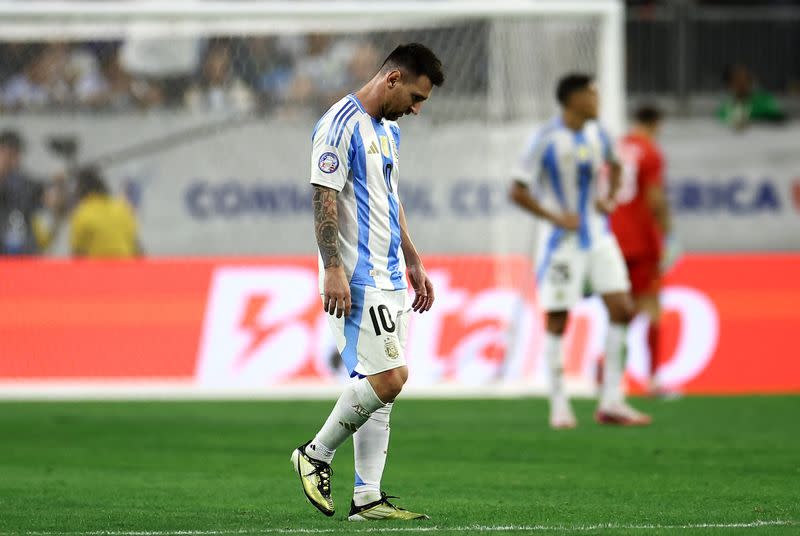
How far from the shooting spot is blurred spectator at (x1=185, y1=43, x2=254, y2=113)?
50.2ft

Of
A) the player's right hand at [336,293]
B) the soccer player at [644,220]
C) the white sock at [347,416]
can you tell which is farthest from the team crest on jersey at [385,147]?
the soccer player at [644,220]

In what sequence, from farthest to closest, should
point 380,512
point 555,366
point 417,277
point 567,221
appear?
point 555,366, point 567,221, point 417,277, point 380,512

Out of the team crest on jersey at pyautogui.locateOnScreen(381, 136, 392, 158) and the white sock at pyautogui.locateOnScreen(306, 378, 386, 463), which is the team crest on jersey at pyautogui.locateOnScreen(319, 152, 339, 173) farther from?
the white sock at pyautogui.locateOnScreen(306, 378, 386, 463)

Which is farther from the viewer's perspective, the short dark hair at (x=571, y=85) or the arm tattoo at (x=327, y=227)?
the short dark hair at (x=571, y=85)

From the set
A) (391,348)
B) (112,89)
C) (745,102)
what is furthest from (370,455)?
(745,102)

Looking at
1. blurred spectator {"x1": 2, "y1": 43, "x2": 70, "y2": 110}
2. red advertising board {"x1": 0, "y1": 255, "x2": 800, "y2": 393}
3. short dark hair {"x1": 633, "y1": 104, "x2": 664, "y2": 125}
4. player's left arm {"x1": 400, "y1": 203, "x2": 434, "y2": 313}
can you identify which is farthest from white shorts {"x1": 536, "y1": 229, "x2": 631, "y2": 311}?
blurred spectator {"x1": 2, "y1": 43, "x2": 70, "y2": 110}

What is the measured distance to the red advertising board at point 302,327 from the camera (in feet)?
46.8

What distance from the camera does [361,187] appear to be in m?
6.86

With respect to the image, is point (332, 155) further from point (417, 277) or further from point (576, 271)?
point (576, 271)

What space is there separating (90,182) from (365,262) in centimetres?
908

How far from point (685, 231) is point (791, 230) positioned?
128 centimetres

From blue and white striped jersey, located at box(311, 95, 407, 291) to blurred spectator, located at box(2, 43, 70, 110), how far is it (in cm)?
865

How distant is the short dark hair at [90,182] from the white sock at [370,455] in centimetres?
891

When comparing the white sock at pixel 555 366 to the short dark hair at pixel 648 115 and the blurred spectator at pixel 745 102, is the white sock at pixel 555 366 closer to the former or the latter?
the short dark hair at pixel 648 115
